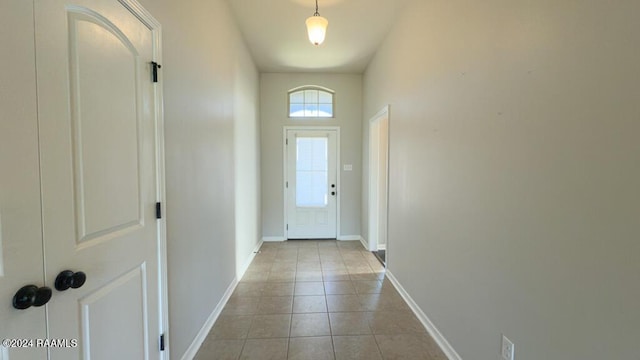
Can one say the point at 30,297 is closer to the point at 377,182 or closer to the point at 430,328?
the point at 430,328

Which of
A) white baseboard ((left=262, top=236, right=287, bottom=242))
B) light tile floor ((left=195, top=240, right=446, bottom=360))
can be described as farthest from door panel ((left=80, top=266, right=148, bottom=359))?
white baseboard ((left=262, top=236, right=287, bottom=242))

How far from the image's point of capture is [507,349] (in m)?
1.51

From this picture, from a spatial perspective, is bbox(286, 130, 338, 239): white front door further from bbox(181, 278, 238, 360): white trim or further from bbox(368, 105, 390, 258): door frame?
bbox(181, 278, 238, 360): white trim

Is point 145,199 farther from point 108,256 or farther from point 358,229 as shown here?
point 358,229

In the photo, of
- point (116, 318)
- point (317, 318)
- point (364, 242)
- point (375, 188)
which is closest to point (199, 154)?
point (116, 318)

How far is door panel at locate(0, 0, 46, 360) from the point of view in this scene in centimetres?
81

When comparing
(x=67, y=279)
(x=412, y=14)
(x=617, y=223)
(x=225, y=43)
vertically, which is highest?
(x=412, y=14)

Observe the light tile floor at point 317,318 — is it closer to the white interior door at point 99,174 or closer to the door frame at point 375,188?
the door frame at point 375,188

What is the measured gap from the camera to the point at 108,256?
4.04 ft

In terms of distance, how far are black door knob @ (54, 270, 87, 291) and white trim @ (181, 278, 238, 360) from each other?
46.9 inches

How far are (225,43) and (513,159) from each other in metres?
2.73

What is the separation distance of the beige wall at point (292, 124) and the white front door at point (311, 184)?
0.14m

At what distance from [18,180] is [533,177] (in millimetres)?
1870

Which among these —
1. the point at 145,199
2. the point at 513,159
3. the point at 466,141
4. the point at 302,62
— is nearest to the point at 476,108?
the point at 466,141
